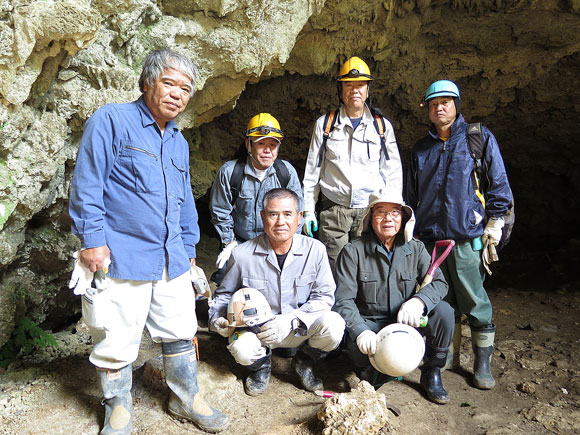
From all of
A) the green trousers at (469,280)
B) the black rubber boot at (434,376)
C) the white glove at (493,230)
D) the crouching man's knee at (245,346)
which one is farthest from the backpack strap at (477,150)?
the crouching man's knee at (245,346)

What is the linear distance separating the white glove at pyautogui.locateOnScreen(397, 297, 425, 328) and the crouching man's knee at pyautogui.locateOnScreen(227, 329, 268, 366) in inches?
41.3

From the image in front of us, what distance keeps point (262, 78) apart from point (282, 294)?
3.78m

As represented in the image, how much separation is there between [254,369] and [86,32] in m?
2.60

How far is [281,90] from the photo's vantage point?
6.57 m

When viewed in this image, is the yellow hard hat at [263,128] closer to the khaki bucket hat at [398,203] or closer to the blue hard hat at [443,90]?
the khaki bucket hat at [398,203]

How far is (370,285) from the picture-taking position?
3473 millimetres

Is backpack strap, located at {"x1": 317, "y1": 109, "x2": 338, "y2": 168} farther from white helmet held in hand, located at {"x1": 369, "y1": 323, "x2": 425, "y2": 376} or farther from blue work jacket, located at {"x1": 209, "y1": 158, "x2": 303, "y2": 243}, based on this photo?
white helmet held in hand, located at {"x1": 369, "y1": 323, "x2": 425, "y2": 376}

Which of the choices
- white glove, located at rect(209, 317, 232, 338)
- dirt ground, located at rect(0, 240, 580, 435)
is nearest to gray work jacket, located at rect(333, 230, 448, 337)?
dirt ground, located at rect(0, 240, 580, 435)

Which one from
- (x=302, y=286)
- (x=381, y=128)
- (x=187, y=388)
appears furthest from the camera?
(x=381, y=128)

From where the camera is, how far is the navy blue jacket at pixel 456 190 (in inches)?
143

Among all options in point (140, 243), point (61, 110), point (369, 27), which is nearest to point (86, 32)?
point (61, 110)

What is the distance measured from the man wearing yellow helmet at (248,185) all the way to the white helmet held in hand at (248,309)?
0.64m

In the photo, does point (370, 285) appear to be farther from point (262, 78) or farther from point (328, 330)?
point (262, 78)

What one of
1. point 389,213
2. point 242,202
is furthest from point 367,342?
point 242,202
